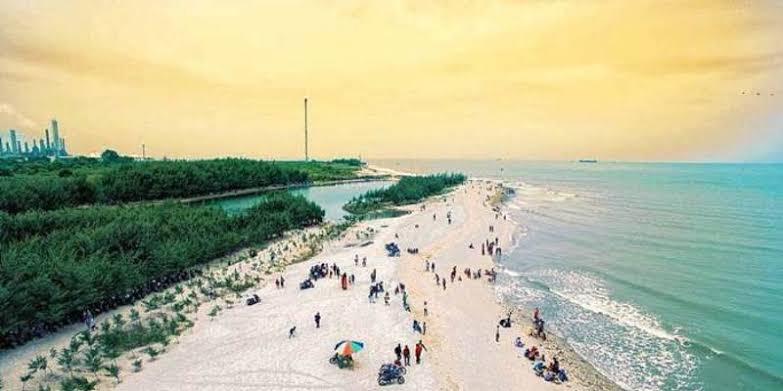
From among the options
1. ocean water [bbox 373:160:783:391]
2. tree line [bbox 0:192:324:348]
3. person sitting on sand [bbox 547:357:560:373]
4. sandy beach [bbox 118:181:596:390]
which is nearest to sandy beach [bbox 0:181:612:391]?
sandy beach [bbox 118:181:596:390]

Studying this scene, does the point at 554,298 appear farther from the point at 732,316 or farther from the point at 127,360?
the point at 127,360

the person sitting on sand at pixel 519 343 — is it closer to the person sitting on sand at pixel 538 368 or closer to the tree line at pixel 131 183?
the person sitting on sand at pixel 538 368

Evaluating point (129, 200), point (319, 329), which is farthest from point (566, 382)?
point (129, 200)

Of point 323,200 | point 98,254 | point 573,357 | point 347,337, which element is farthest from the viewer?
point 323,200

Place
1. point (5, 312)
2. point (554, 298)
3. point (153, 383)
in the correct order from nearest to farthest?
1. point (153, 383)
2. point (5, 312)
3. point (554, 298)

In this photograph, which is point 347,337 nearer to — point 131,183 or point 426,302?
point 426,302

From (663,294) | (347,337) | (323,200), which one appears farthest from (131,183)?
(663,294)
